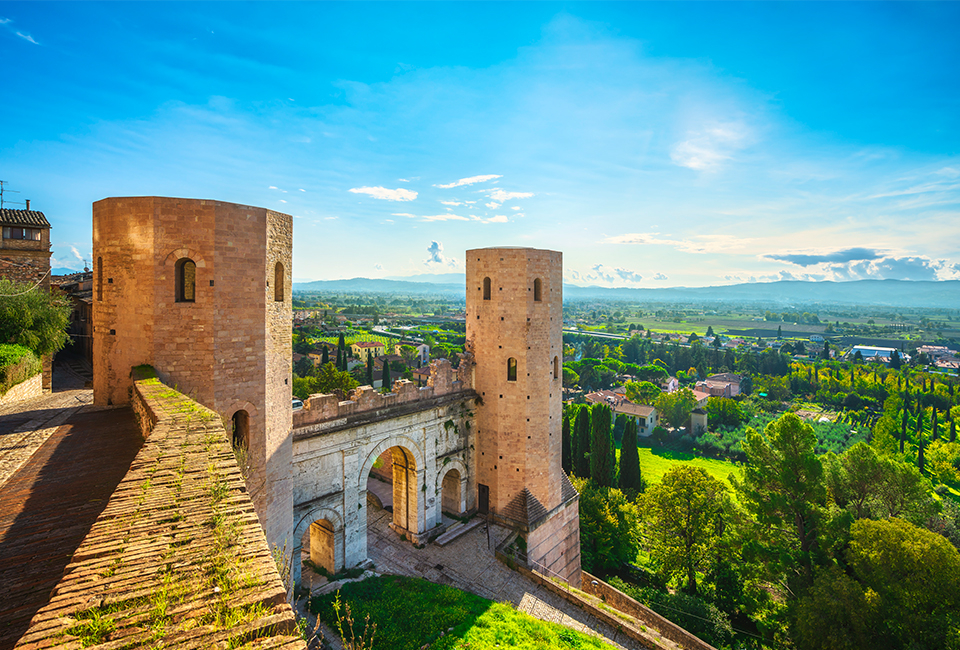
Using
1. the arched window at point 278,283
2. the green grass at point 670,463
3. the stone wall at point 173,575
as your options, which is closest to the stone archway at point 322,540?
the arched window at point 278,283

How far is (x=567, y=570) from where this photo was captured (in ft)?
71.6

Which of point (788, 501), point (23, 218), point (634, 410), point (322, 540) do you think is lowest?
point (634, 410)

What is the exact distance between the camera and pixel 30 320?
20641 millimetres

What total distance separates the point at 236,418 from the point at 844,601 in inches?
884

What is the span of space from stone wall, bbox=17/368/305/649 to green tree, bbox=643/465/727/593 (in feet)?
83.0

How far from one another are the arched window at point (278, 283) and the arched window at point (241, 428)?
296 cm

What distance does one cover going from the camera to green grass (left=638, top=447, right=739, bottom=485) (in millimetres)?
53500

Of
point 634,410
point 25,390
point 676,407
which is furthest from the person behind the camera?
point 676,407

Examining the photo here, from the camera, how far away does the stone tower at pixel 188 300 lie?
403 inches

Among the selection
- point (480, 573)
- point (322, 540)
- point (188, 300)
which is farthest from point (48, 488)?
point (480, 573)

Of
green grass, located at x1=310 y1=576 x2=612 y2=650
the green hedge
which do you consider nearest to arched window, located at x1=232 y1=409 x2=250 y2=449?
green grass, located at x1=310 y1=576 x2=612 y2=650

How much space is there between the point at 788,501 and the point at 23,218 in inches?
1802

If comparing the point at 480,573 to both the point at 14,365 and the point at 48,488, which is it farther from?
the point at 14,365

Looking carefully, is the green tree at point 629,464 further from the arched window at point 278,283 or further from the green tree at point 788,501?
the arched window at point 278,283
